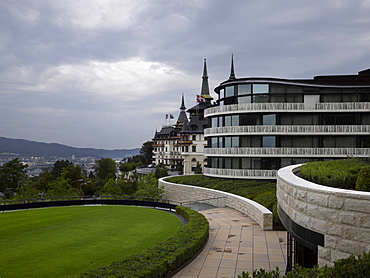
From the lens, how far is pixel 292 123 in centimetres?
3547

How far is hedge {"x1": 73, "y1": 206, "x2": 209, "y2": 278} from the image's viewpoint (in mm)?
9922

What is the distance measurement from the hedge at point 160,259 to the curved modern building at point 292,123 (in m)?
20.7

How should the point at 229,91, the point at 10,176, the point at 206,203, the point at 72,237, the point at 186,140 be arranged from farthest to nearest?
the point at 186,140, the point at 10,176, the point at 229,91, the point at 206,203, the point at 72,237

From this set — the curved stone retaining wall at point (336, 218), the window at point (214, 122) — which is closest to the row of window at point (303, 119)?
the window at point (214, 122)

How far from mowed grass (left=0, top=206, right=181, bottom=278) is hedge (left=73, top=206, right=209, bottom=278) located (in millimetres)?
1661

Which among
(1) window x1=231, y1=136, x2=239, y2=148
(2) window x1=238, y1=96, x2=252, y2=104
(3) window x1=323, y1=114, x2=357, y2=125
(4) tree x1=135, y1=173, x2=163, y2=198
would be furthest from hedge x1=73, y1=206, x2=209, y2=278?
(3) window x1=323, y1=114, x2=357, y2=125

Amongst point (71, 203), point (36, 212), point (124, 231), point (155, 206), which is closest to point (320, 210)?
point (124, 231)

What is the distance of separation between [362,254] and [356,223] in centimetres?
74

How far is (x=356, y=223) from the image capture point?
7.35m

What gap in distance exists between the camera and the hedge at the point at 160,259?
9.92 meters

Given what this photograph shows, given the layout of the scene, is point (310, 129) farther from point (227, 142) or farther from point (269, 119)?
point (227, 142)

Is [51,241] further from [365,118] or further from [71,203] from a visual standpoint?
[365,118]

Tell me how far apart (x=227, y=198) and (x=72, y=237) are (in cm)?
1295

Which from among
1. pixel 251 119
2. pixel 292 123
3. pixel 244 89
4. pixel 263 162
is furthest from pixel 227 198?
pixel 244 89
